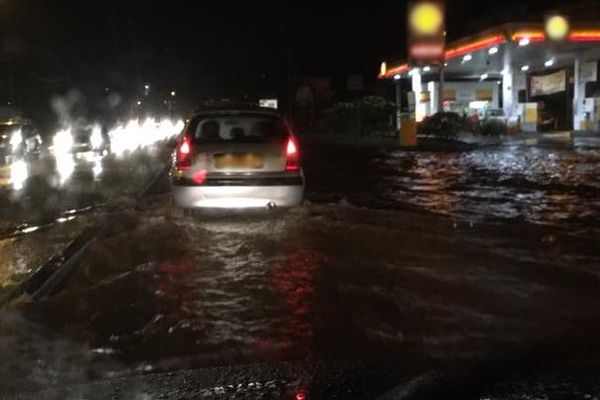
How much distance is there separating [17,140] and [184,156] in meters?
18.7

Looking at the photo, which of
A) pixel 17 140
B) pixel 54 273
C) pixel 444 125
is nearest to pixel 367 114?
pixel 444 125

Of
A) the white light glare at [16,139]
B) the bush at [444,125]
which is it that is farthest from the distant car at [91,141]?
the bush at [444,125]

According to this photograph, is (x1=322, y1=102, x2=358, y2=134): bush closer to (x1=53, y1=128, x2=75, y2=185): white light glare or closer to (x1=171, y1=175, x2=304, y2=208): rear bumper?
(x1=53, y1=128, x2=75, y2=185): white light glare

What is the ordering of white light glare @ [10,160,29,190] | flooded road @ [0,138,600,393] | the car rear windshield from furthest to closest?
1. white light glare @ [10,160,29,190]
2. the car rear windshield
3. flooded road @ [0,138,600,393]

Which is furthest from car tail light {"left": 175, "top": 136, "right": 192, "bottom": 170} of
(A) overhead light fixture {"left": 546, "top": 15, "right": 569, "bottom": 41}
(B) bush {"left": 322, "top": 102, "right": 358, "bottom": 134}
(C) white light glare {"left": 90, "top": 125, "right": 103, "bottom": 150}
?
(B) bush {"left": 322, "top": 102, "right": 358, "bottom": 134}

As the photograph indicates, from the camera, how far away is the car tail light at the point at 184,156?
37.2 ft

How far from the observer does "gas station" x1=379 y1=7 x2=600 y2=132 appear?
32062 mm

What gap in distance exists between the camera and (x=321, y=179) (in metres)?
19.1

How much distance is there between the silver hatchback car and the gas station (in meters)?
21.6

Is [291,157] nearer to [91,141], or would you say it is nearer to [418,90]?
[91,141]

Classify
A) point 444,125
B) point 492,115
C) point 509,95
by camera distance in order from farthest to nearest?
point 509,95 → point 492,115 → point 444,125

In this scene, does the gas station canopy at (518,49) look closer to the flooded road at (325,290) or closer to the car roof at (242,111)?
the flooded road at (325,290)

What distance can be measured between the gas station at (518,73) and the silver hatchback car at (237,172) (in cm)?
2160

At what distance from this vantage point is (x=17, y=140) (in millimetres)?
28344
